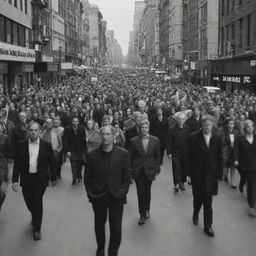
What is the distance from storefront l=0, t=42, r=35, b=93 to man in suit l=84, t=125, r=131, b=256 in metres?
27.0

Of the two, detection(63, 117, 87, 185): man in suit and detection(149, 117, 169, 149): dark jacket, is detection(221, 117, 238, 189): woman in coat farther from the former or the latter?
detection(63, 117, 87, 185): man in suit

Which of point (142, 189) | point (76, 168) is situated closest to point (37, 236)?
point (142, 189)

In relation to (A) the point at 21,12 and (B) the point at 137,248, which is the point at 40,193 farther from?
(A) the point at 21,12

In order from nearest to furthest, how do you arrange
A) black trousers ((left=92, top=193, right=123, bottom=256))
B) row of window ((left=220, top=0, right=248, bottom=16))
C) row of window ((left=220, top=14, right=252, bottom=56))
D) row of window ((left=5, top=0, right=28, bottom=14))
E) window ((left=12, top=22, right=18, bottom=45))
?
black trousers ((left=92, top=193, right=123, bottom=256)), row of window ((left=220, top=14, right=252, bottom=56)), row of window ((left=5, top=0, right=28, bottom=14)), window ((left=12, top=22, right=18, bottom=45)), row of window ((left=220, top=0, right=248, bottom=16))

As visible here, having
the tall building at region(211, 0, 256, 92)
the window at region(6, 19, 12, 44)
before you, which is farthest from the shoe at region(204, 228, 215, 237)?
the window at region(6, 19, 12, 44)

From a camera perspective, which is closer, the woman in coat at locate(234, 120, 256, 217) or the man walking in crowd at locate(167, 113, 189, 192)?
the woman in coat at locate(234, 120, 256, 217)

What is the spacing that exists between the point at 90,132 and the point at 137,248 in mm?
5686

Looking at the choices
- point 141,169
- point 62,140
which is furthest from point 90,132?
point 141,169

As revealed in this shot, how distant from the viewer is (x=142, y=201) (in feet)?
26.0

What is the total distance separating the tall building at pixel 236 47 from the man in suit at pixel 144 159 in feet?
88.8

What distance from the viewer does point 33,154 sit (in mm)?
→ 7039

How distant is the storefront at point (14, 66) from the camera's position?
33306 mm

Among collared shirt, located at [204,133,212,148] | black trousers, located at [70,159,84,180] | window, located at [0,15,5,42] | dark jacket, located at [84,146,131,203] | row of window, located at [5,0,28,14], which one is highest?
row of window, located at [5,0,28,14]

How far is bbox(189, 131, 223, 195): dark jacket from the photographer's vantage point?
23.4ft
